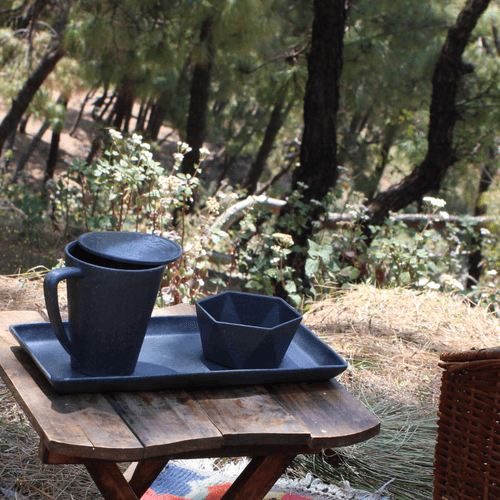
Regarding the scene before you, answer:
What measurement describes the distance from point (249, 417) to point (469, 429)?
47cm

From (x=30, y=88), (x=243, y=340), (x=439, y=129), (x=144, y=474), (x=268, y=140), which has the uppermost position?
(x=30, y=88)

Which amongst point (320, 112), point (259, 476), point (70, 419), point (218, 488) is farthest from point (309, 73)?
point (70, 419)

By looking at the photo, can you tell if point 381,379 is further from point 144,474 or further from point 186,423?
point 186,423

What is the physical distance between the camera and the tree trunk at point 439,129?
4086 mm

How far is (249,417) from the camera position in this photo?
0.85m

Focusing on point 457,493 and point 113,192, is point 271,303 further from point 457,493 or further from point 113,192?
point 113,192

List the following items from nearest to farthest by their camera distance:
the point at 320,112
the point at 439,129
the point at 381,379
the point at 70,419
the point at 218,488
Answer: the point at 70,419 → the point at 218,488 → the point at 381,379 → the point at 320,112 → the point at 439,129

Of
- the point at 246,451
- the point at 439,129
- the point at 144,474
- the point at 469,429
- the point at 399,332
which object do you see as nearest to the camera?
the point at 246,451

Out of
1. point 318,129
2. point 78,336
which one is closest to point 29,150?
point 318,129

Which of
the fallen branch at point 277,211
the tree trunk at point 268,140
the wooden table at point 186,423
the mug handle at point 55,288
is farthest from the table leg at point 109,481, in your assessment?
the tree trunk at point 268,140

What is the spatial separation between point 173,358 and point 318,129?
268 centimetres

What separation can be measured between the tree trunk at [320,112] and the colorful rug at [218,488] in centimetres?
186

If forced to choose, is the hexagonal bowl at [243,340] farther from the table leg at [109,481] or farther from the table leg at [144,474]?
the table leg at [144,474]

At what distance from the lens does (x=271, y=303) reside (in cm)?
107
